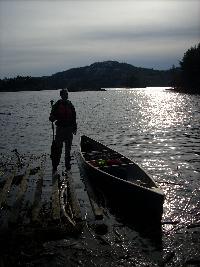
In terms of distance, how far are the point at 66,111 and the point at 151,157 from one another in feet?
30.2

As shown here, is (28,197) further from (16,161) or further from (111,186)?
(16,161)

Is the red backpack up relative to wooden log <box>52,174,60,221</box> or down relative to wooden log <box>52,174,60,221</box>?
up

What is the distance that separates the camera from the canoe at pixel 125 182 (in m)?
11.8

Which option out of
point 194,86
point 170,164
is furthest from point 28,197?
point 194,86

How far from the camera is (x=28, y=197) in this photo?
15.2 meters

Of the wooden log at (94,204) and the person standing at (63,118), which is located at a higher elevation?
the person standing at (63,118)

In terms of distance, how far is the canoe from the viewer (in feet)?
38.8

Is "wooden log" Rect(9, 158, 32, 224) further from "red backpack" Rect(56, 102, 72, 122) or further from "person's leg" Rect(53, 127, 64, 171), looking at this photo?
"red backpack" Rect(56, 102, 72, 122)

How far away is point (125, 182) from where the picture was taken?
13.1m

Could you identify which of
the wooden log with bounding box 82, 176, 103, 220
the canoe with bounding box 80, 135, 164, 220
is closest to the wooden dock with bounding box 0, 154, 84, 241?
the wooden log with bounding box 82, 176, 103, 220

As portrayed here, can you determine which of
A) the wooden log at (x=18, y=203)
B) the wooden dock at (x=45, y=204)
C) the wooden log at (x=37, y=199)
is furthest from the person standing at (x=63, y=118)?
the wooden log at (x=18, y=203)

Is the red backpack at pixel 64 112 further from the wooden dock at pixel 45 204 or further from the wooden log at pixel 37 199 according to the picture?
the wooden log at pixel 37 199

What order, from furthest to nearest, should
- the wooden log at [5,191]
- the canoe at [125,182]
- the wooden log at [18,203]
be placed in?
the wooden log at [5,191]
the canoe at [125,182]
the wooden log at [18,203]

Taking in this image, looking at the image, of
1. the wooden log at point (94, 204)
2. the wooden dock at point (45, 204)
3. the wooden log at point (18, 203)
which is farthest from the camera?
the wooden log at point (94, 204)
